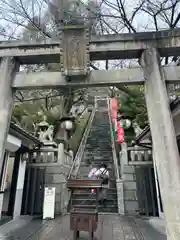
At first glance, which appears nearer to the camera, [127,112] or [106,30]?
[106,30]

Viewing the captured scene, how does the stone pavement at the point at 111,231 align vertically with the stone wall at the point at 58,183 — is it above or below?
below

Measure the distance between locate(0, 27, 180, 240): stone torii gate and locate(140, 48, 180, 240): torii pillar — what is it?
0.06 ft

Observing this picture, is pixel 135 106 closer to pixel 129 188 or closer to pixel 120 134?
pixel 120 134

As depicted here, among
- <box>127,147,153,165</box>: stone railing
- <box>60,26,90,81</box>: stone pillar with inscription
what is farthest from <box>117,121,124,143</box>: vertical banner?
<box>60,26,90,81</box>: stone pillar with inscription

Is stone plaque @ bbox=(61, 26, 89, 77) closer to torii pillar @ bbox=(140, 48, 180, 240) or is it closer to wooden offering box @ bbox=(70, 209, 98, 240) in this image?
torii pillar @ bbox=(140, 48, 180, 240)

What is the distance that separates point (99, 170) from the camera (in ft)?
36.1

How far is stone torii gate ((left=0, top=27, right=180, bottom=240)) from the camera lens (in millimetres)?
3865

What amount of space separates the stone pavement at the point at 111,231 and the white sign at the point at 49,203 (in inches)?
23.0

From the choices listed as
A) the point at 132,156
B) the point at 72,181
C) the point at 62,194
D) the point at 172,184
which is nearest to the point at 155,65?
the point at 172,184

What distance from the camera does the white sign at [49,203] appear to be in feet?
27.9

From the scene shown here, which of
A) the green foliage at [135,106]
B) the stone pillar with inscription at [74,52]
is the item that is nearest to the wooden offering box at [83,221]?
the stone pillar with inscription at [74,52]

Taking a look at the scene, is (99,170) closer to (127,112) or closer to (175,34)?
(127,112)

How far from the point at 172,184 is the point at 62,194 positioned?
7.65 m

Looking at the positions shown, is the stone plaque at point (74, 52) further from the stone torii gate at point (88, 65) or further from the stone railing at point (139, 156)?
the stone railing at point (139, 156)
